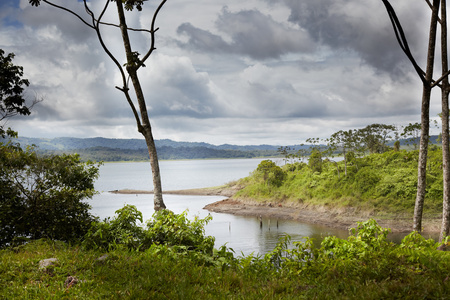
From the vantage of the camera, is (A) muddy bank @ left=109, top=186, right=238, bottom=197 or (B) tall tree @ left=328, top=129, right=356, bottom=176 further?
(A) muddy bank @ left=109, top=186, right=238, bottom=197

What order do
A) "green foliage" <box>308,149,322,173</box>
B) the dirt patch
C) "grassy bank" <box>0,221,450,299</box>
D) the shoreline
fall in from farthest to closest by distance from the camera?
"green foliage" <box>308,149,322,173</box>
the dirt patch
the shoreline
"grassy bank" <box>0,221,450,299</box>

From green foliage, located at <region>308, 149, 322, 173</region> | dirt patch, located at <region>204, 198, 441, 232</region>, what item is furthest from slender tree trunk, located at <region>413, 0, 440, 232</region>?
green foliage, located at <region>308, 149, 322, 173</region>

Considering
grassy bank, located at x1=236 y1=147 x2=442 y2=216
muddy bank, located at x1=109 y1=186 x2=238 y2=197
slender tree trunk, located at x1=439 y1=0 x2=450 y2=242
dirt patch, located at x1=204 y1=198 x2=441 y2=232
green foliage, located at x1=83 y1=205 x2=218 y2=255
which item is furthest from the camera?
muddy bank, located at x1=109 y1=186 x2=238 y2=197

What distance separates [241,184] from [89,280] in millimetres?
68734

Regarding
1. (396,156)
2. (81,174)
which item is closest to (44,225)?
(81,174)

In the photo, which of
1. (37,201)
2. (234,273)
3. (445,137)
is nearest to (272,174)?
(445,137)

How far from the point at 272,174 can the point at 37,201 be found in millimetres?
46758

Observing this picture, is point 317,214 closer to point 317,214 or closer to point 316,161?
point 317,214

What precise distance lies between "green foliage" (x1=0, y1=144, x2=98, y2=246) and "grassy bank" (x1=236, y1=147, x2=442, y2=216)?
3389cm

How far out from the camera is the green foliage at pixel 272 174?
52562mm

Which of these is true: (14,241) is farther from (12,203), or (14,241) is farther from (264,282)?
(264,282)

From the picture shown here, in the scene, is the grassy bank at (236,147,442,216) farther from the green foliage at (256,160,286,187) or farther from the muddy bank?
the muddy bank

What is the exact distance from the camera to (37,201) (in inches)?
303

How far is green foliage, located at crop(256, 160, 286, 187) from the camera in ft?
172
